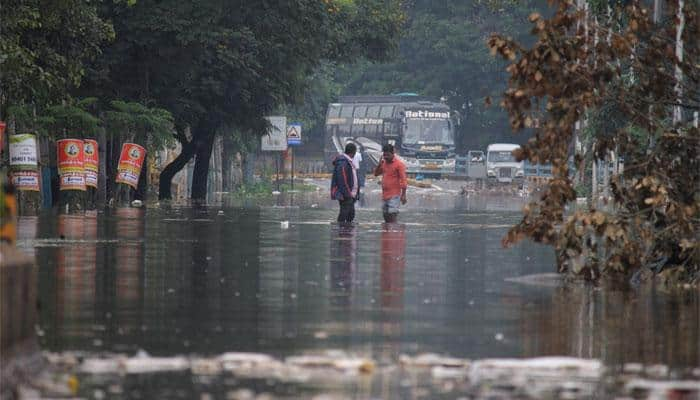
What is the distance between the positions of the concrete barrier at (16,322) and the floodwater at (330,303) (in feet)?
2.13

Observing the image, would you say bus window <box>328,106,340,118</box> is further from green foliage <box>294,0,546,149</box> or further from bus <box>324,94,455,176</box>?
green foliage <box>294,0,546,149</box>

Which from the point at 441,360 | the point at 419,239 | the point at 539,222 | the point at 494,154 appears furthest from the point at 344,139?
the point at 441,360

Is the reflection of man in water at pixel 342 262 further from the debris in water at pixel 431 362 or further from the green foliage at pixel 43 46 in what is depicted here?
the green foliage at pixel 43 46

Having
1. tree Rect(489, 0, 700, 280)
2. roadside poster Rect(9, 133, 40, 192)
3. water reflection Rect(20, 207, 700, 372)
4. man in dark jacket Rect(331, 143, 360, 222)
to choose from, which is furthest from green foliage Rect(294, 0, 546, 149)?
tree Rect(489, 0, 700, 280)

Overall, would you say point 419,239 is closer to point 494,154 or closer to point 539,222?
point 539,222

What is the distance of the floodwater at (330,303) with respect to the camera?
12094mm

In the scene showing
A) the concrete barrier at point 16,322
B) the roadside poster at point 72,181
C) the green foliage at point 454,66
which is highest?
the green foliage at point 454,66

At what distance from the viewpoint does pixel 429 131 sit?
99875mm

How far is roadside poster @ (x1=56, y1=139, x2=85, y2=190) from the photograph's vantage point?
3928cm

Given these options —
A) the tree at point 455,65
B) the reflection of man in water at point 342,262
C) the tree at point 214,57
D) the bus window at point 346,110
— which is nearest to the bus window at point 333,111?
the bus window at point 346,110

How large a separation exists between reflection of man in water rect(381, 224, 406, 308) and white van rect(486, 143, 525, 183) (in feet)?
211

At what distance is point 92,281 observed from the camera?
57.8ft

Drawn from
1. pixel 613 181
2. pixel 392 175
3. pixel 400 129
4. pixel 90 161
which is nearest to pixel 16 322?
pixel 613 181

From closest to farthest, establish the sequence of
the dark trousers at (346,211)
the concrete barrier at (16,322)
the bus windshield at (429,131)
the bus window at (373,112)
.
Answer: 1. the concrete barrier at (16,322)
2. the dark trousers at (346,211)
3. the bus windshield at (429,131)
4. the bus window at (373,112)
